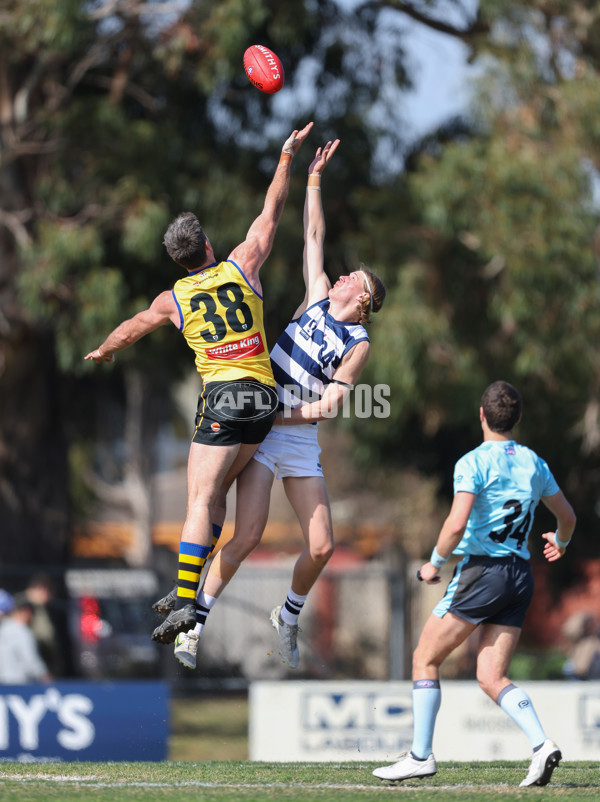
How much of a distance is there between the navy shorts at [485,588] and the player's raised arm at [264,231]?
2.12 meters

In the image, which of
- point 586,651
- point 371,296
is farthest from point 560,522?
point 586,651

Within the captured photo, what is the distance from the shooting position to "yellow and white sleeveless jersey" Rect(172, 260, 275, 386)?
276 inches

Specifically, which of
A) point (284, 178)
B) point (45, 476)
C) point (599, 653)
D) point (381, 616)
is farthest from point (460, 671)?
point (284, 178)

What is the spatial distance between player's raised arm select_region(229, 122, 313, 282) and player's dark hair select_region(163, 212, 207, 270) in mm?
196

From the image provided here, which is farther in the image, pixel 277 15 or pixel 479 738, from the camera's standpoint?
Answer: pixel 277 15

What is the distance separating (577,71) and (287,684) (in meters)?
9.13

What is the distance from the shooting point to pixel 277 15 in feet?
50.4

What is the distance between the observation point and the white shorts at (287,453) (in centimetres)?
725

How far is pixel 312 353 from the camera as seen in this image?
7.32m

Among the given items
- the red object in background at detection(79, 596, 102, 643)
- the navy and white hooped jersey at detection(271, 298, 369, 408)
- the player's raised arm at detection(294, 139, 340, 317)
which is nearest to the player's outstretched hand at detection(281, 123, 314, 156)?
the player's raised arm at detection(294, 139, 340, 317)

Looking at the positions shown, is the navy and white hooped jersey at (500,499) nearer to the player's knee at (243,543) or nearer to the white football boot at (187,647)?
the player's knee at (243,543)

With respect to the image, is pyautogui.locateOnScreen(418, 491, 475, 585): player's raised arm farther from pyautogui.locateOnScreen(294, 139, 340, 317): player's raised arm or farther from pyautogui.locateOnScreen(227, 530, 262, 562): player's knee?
pyautogui.locateOnScreen(294, 139, 340, 317): player's raised arm

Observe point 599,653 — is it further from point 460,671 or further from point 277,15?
point 277,15

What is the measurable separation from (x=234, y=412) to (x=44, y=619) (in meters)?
8.62
